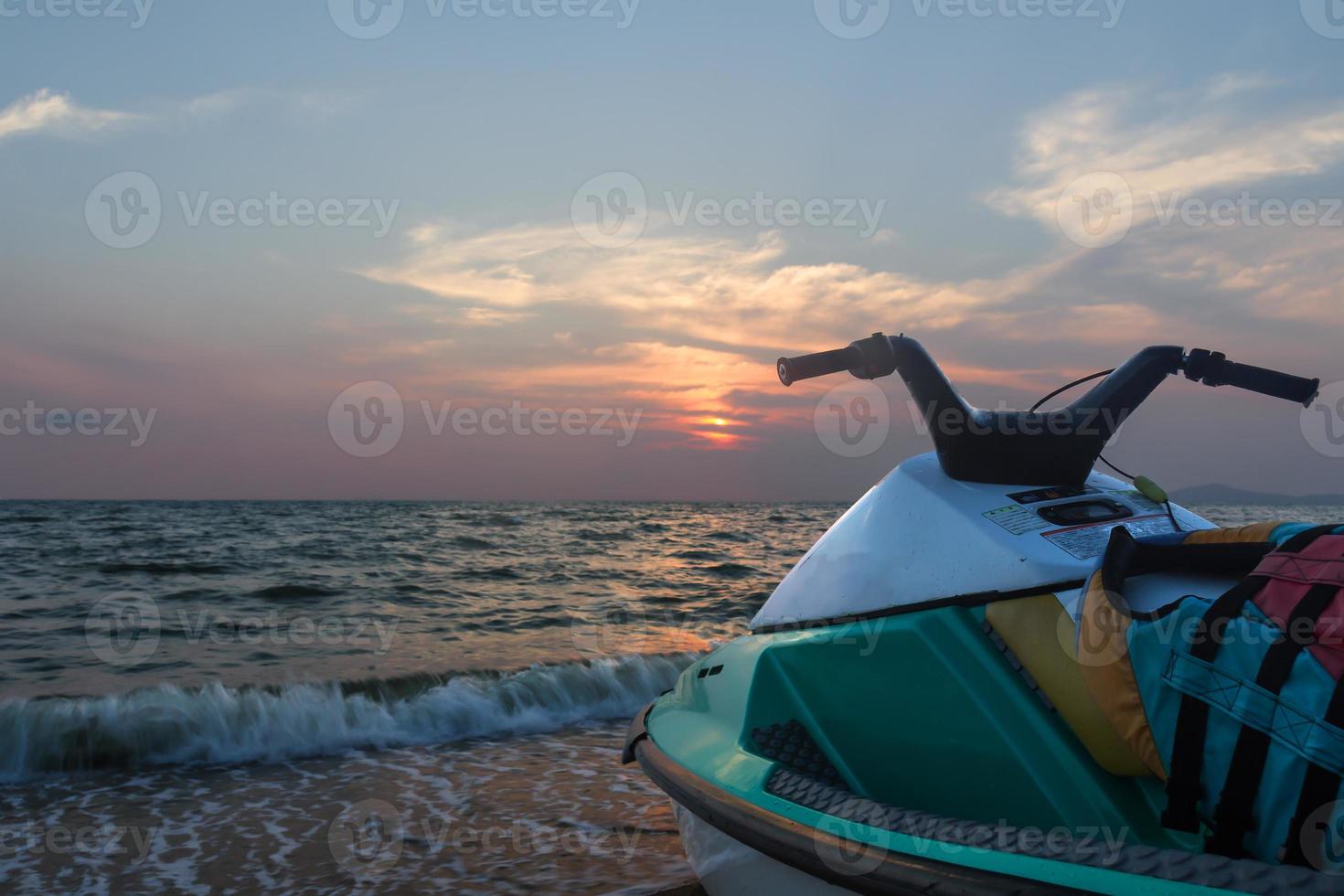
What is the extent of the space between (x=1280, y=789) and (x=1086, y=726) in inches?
18.9

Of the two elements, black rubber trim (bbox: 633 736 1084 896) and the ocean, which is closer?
black rubber trim (bbox: 633 736 1084 896)

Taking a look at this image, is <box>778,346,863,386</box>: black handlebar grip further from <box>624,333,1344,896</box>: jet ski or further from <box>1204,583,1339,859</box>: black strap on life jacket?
<box>1204,583,1339,859</box>: black strap on life jacket

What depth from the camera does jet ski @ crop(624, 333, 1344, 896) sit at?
142 cm

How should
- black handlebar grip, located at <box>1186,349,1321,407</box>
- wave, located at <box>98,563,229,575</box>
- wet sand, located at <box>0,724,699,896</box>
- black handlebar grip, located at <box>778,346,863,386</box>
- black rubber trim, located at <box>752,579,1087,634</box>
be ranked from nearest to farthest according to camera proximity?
1. black rubber trim, located at <box>752,579,1087,634</box>
2. black handlebar grip, located at <box>778,346,863,386</box>
3. black handlebar grip, located at <box>1186,349,1321,407</box>
4. wet sand, located at <box>0,724,699,896</box>
5. wave, located at <box>98,563,229,575</box>

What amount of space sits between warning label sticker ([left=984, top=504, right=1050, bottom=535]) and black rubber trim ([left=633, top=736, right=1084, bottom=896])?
2.83ft

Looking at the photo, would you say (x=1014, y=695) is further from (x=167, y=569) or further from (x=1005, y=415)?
(x=167, y=569)

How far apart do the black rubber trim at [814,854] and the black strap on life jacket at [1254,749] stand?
0.32m

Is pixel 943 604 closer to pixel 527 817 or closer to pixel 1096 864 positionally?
pixel 1096 864

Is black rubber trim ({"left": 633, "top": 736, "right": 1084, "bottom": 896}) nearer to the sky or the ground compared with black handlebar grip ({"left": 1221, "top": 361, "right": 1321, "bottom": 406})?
nearer to the ground

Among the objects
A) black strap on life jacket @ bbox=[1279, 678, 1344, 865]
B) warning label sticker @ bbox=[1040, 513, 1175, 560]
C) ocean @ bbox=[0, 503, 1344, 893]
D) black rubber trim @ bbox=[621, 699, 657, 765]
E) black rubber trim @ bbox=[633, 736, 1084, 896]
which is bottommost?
ocean @ bbox=[0, 503, 1344, 893]

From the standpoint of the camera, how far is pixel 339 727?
590 cm

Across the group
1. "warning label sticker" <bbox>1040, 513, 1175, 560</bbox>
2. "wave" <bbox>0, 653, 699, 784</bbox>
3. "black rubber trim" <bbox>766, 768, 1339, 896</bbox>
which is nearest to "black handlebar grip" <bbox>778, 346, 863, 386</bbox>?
"warning label sticker" <bbox>1040, 513, 1175, 560</bbox>

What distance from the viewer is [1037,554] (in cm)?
206

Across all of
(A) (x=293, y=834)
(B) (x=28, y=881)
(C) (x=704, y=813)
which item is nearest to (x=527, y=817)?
(A) (x=293, y=834)
